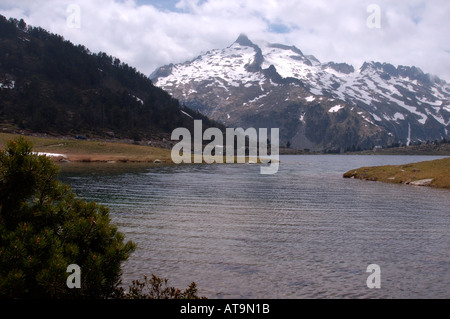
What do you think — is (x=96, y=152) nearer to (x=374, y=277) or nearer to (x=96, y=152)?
(x=96, y=152)

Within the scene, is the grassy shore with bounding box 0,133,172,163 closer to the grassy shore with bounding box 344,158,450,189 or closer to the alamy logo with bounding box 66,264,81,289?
the grassy shore with bounding box 344,158,450,189

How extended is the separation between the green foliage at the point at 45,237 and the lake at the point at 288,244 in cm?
532

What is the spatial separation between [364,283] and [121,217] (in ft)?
70.0

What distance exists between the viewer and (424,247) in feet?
75.4

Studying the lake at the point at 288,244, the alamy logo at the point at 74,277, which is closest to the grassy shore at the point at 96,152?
the lake at the point at 288,244

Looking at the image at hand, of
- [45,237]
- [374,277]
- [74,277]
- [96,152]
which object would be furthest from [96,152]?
[74,277]

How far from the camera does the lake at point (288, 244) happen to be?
1623cm

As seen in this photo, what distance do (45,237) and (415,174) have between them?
77025 mm

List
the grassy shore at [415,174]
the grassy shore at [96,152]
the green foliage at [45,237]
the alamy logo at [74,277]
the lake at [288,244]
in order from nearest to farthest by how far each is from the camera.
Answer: the green foliage at [45,237] → the alamy logo at [74,277] → the lake at [288,244] → the grassy shore at [415,174] → the grassy shore at [96,152]

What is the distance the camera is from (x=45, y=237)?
10.4 m

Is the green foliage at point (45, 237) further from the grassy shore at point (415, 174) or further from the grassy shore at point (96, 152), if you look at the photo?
the grassy shore at point (96, 152)

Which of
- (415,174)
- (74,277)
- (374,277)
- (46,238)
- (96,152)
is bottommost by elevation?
(374,277)

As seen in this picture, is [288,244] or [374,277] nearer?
[374,277]
